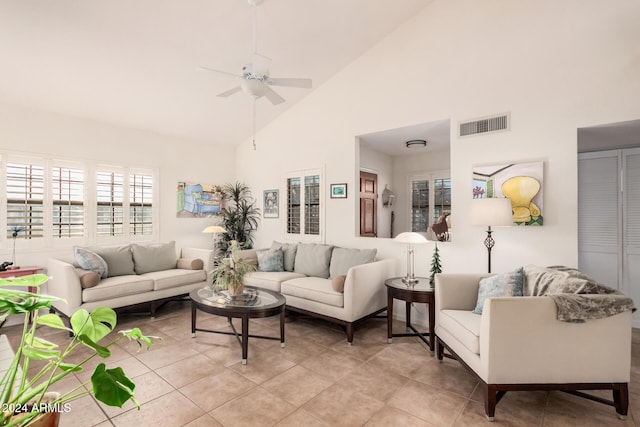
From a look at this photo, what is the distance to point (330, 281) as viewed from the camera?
431 centimetres

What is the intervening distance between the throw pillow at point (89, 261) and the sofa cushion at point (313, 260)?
248 centimetres

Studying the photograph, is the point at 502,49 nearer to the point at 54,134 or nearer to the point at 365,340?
the point at 365,340

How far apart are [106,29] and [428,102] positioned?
3661 millimetres

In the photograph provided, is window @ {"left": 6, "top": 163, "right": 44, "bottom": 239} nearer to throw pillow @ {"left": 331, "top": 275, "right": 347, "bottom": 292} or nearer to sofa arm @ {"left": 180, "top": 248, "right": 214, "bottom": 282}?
sofa arm @ {"left": 180, "top": 248, "right": 214, "bottom": 282}

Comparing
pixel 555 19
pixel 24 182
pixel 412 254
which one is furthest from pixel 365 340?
pixel 24 182

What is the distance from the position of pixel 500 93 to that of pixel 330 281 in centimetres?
291

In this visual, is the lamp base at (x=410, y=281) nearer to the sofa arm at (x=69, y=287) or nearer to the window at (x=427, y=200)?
the window at (x=427, y=200)

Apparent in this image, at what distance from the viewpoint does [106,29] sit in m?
3.48

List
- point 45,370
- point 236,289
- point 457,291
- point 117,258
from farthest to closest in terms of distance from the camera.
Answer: point 117,258 < point 236,289 < point 457,291 < point 45,370

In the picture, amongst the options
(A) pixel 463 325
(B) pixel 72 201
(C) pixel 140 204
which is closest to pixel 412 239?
(A) pixel 463 325

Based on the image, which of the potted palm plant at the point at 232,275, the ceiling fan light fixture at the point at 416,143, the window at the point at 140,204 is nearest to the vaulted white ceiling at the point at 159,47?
the window at the point at 140,204

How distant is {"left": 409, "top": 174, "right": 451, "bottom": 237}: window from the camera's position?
6168mm

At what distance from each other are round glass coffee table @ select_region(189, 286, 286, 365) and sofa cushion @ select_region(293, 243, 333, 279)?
1021 mm

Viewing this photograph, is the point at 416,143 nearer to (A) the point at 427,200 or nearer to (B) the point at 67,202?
(A) the point at 427,200
